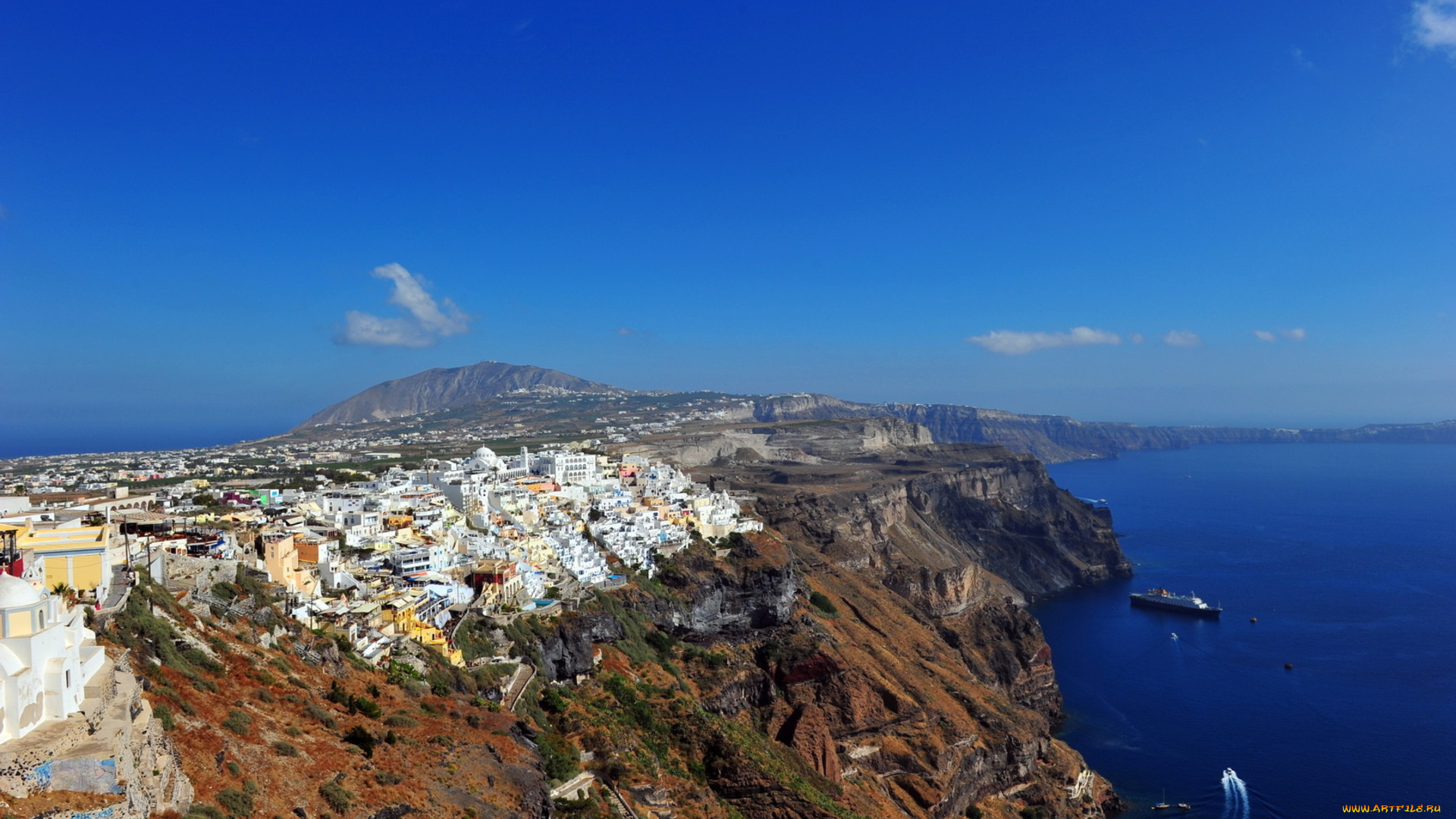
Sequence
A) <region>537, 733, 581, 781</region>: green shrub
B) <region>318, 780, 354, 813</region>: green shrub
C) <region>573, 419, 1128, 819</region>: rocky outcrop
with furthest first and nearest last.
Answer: <region>573, 419, 1128, 819</region>: rocky outcrop → <region>537, 733, 581, 781</region>: green shrub → <region>318, 780, 354, 813</region>: green shrub

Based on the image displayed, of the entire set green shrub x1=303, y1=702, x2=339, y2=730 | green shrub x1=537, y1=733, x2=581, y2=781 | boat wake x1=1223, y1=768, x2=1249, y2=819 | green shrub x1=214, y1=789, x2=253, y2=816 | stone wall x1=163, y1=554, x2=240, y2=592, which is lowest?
boat wake x1=1223, y1=768, x2=1249, y2=819

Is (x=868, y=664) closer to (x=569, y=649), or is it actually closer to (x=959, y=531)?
(x=569, y=649)

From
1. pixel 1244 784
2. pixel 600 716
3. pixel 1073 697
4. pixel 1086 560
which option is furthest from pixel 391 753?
pixel 1086 560

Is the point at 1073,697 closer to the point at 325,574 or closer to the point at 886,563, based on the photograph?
the point at 886,563

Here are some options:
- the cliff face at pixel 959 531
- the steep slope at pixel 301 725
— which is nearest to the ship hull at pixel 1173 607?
the cliff face at pixel 959 531

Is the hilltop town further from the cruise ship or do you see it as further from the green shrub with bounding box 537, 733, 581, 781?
the cruise ship

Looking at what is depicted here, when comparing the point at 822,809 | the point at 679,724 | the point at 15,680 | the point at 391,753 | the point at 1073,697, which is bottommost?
the point at 1073,697

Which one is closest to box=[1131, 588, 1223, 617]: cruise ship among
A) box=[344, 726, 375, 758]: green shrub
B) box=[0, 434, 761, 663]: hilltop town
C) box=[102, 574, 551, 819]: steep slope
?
box=[0, 434, 761, 663]: hilltop town

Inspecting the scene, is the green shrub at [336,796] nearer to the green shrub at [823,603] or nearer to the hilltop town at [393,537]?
the hilltop town at [393,537]

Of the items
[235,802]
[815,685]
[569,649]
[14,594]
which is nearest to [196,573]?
[235,802]
